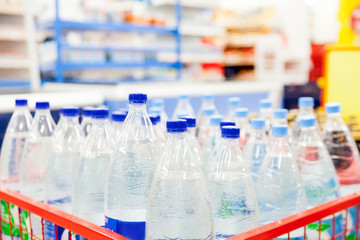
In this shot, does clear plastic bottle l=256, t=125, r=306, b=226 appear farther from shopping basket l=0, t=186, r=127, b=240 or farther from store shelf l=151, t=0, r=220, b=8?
store shelf l=151, t=0, r=220, b=8

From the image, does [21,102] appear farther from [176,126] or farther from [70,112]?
[176,126]

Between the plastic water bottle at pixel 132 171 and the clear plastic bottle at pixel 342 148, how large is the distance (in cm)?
63

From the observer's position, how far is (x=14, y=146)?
4.32 feet

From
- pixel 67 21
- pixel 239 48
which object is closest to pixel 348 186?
pixel 67 21

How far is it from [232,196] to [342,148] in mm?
574

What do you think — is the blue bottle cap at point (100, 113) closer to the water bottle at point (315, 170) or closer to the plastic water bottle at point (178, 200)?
the plastic water bottle at point (178, 200)

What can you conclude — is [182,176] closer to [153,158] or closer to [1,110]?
[153,158]

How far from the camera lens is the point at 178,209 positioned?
2.36 feet

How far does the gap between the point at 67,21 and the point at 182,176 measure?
18.5ft

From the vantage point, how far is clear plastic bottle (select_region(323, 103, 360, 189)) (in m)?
1.22

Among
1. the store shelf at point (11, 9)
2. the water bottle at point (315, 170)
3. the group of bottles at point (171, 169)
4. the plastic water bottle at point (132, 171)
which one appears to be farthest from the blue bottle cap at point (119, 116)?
the store shelf at point (11, 9)

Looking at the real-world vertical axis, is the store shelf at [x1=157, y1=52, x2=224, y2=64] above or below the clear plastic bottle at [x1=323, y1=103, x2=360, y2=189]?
above

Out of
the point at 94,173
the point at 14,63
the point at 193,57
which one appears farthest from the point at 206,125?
the point at 193,57

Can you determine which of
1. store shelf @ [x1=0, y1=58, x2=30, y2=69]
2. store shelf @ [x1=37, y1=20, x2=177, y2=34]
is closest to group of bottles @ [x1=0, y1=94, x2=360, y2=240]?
store shelf @ [x1=0, y1=58, x2=30, y2=69]
